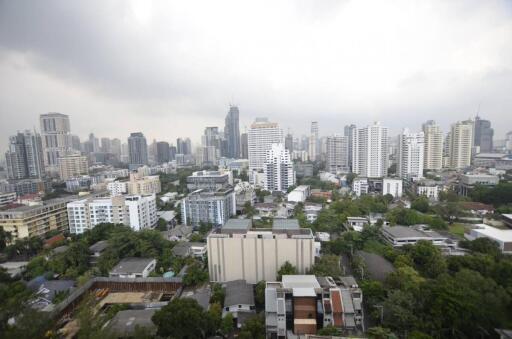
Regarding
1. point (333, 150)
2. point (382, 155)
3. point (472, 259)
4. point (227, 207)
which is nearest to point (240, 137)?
point (333, 150)

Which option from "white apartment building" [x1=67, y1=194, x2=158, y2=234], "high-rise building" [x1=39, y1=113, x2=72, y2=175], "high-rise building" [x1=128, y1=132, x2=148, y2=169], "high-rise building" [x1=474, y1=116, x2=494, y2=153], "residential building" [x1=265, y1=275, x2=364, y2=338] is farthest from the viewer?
"high-rise building" [x1=474, y1=116, x2=494, y2=153]

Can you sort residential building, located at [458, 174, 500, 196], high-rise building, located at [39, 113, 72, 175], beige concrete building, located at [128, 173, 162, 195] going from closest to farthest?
residential building, located at [458, 174, 500, 196] → beige concrete building, located at [128, 173, 162, 195] → high-rise building, located at [39, 113, 72, 175]

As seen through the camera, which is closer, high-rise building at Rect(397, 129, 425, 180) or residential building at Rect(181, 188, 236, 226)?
residential building at Rect(181, 188, 236, 226)

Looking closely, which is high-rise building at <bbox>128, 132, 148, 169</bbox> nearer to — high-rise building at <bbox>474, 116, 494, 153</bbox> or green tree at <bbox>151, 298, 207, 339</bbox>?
green tree at <bbox>151, 298, 207, 339</bbox>

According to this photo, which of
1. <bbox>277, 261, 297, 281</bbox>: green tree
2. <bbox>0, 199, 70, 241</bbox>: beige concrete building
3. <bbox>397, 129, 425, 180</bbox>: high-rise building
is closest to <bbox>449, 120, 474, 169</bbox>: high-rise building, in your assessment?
<bbox>397, 129, 425, 180</bbox>: high-rise building

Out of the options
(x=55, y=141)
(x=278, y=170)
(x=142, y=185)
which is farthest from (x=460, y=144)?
(x=55, y=141)

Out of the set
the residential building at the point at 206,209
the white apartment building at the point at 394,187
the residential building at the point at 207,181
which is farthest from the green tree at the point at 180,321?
the white apartment building at the point at 394,187

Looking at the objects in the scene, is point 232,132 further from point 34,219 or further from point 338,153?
point 34,219
